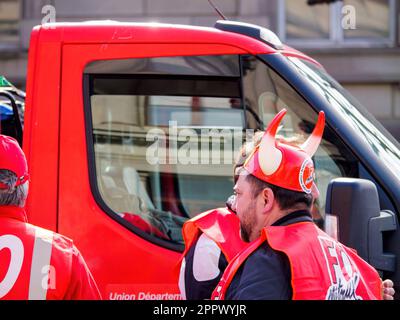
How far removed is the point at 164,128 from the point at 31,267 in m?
1.25

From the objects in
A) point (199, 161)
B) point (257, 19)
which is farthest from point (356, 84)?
point (199, 161)

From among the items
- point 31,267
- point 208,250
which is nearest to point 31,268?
point 31,267

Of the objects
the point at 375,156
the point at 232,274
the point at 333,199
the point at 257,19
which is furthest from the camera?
the point at 257,19

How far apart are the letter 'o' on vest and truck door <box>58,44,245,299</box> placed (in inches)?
34.3

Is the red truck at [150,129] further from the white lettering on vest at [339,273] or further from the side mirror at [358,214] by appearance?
the white lettering on vest at [339,273]

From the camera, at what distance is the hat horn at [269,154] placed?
8.25 ft

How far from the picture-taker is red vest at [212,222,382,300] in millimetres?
2350

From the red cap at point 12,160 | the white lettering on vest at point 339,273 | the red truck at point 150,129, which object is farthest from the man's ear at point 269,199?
the red truck at point 150,129

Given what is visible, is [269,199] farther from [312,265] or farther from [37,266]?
[37,266]

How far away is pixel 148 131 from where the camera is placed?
3711mm

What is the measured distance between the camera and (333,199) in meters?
2.91

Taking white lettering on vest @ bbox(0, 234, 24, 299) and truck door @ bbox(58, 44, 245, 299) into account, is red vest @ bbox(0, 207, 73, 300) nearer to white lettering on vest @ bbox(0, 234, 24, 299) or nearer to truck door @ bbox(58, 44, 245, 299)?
white lettering on vest @ bbox(0, 234, 24, 299)
